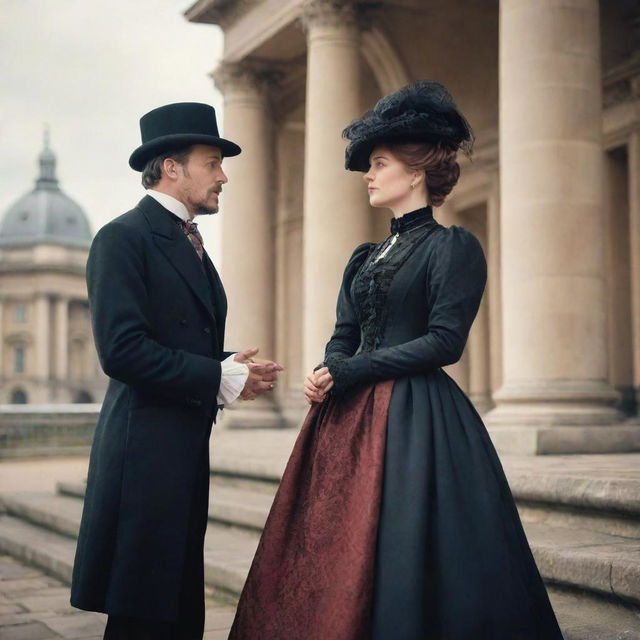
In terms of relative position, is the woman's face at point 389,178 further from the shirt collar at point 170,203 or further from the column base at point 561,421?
the column base at point 561,421

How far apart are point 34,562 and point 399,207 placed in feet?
19.3

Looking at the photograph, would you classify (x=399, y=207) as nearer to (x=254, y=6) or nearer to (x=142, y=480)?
(x=142, y=480)

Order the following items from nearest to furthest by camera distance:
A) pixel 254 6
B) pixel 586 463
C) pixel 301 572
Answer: pixel 301 572 < pixel 586 463 < pixel 254 6

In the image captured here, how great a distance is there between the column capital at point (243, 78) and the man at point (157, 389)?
1127 centimetres

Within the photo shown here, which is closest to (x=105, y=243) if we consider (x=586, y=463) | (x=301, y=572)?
(x=301, y=572)

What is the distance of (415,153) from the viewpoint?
355 centimetres

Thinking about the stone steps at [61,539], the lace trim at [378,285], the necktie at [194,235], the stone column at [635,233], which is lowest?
the stone steps at [61,539]

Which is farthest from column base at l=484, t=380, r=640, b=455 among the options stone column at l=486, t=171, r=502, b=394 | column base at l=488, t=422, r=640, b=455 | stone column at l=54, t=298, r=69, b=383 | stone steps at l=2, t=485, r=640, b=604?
stone column at l=54, t=298, r=69, b=383

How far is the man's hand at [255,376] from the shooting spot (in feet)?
11.8

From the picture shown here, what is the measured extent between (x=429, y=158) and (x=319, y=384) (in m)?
0.90

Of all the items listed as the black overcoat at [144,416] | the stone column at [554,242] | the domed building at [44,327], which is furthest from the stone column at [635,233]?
the domed building at [44,327]

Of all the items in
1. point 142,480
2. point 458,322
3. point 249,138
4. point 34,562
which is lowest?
point 34,562

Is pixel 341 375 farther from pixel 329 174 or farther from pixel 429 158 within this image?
pixel 329 174

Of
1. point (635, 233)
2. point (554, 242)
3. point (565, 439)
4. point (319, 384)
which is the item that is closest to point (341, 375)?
point (319, 384)
